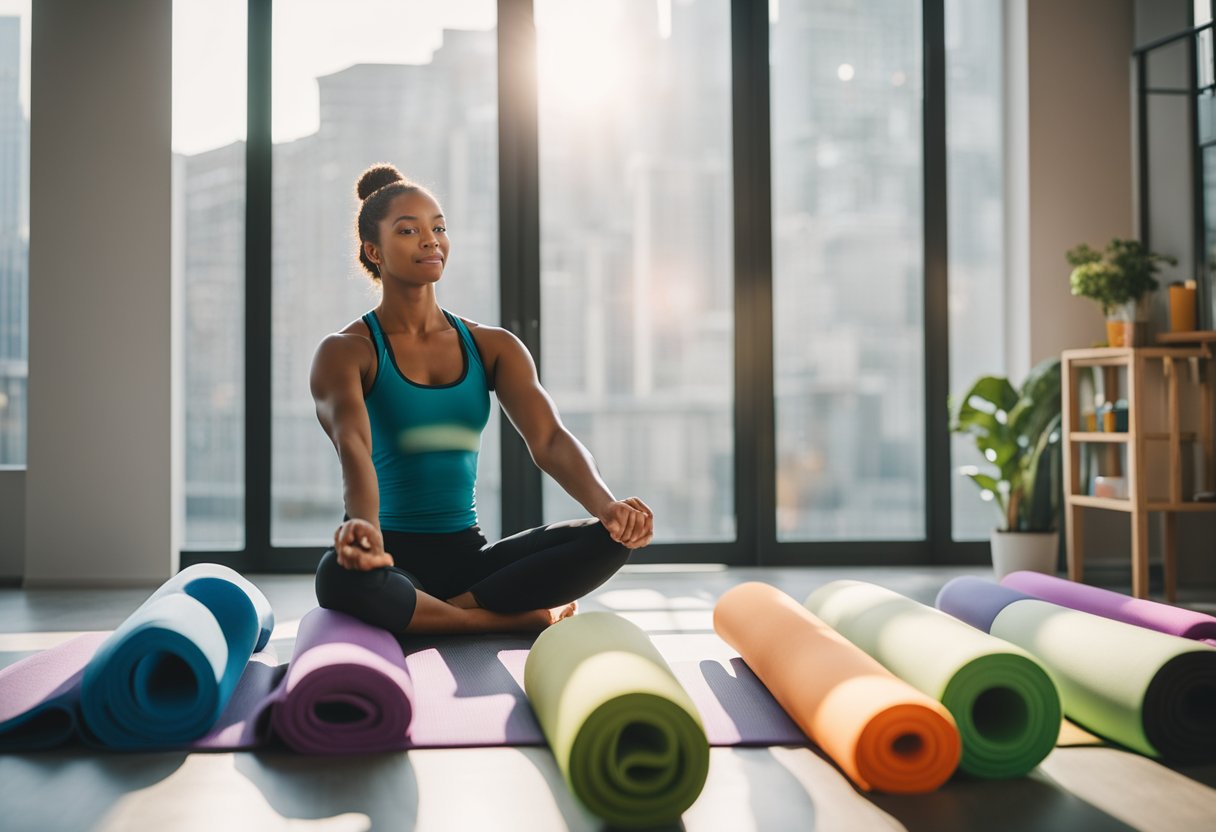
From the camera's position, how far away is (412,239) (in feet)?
7.32

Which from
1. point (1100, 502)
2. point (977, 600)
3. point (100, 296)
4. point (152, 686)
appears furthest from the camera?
point (100, 296)

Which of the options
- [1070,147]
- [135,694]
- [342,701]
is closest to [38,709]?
[135,694]

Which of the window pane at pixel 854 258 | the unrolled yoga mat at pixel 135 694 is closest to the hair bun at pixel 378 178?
the unrolled yoga mat at pixel 135 694

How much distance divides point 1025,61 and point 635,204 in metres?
1.53

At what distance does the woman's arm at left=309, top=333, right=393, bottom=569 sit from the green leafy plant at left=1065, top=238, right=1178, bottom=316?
2.42 metres

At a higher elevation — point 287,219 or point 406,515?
point 287,219

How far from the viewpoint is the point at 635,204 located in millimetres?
3928

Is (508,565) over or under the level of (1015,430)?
under

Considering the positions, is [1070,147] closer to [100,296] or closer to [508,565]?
[508,565]

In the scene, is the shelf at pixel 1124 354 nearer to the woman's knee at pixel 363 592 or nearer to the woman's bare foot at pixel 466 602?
the woman's bare foot at pixel 466 602

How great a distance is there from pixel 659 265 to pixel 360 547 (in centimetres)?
238

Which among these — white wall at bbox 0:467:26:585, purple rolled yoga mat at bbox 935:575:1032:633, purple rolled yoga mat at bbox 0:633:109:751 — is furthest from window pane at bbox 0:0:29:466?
purple rolled yoga mat at bbox 935:575:1032:633

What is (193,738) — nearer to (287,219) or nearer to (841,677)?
(841,677)

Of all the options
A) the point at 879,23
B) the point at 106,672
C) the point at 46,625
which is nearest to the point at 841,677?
the point at 106,672
